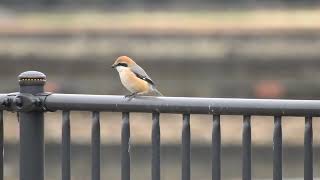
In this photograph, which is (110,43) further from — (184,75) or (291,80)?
(291,80)

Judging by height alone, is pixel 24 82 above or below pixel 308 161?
above

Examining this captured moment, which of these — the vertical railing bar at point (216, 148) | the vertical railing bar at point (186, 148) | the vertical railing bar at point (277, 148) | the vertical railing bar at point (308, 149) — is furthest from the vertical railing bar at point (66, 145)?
the vertical railing bar at point (308, 149)

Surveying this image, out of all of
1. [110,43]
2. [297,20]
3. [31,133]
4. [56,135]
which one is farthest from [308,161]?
[297,20]

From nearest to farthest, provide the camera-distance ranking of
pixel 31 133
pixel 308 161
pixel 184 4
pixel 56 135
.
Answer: pixel 308 161
pixel 31 133
pixel 56 135
pixel 184 4

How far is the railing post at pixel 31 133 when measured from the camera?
12.7 feet

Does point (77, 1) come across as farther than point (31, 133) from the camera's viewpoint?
Yes

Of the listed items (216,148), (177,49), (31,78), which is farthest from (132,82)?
(177,49)

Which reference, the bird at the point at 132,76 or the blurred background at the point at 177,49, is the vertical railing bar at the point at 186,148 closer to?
the bird at the point at 132,76

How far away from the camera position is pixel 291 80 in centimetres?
2195

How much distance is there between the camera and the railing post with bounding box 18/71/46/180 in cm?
388

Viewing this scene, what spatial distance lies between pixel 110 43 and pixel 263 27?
3940 millimetres

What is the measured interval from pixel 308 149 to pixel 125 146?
75 centimetres

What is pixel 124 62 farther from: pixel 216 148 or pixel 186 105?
pixel 216 148

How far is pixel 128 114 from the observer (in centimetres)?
377
